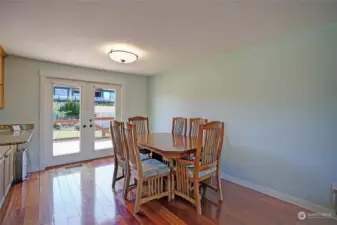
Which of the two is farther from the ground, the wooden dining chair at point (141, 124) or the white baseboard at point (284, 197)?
the wooden dining chair at point (141, 124)

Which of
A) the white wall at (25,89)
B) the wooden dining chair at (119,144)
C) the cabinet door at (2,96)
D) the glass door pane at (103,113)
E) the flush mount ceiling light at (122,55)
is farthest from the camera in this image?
the glass door pane at (103,113)

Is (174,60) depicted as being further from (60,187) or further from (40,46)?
(60,187)

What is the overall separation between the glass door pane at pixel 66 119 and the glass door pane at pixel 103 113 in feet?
1.36

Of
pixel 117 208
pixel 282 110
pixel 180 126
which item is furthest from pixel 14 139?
pixel 282 110

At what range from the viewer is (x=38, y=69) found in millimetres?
3602

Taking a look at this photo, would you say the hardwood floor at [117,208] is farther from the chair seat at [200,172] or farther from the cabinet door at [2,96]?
the cabinet door at [2,96]

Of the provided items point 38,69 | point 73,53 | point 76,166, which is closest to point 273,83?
point 73,53

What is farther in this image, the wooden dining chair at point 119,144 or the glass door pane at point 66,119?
the glass door pane at point 66,119

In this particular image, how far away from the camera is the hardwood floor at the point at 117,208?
199cm

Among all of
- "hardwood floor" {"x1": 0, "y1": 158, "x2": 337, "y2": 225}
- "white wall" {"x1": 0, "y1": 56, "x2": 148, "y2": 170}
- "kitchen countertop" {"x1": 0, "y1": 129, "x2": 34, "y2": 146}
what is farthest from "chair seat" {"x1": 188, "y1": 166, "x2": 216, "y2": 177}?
"white wall" {"x1": 0, "y1": 56, "x2": 148, "y2": 170}

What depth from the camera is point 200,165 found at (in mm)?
2195

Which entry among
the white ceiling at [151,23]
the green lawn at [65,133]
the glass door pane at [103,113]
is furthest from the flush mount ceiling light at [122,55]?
the green lawn at [65,133]

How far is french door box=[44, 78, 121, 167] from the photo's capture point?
385 cm

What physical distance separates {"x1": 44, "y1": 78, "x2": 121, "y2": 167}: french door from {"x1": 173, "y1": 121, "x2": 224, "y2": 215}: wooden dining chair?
2.80 metres
